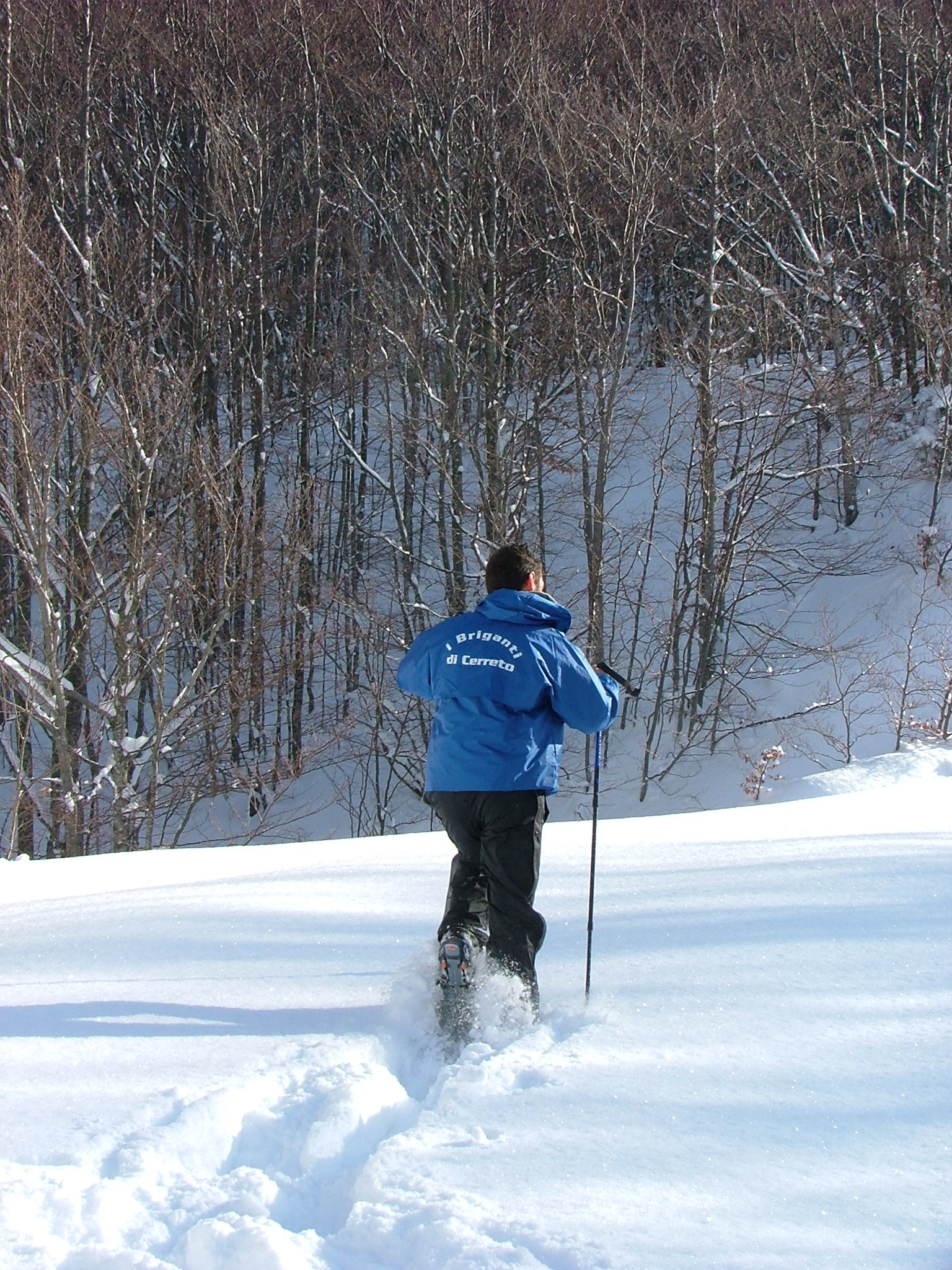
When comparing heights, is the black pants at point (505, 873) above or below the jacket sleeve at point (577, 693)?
below

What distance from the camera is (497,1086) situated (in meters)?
2.74

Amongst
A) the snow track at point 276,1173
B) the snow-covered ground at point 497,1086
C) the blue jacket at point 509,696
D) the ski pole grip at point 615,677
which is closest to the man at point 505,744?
the blue jacket at point 509,696

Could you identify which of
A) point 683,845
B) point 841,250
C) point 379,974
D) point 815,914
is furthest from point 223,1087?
point 841,250

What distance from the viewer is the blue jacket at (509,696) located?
346 cm

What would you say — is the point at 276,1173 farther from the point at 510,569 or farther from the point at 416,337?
the point at 416,337

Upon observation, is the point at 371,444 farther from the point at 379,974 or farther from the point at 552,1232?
the point at 552,1232

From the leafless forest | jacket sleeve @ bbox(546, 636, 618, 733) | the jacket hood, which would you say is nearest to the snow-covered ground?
jacket sleeve @ bbox(546, 636, 618, 733)

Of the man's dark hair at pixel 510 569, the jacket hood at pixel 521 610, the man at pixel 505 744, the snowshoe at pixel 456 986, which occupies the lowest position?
the snowshoe at pixel 456 986

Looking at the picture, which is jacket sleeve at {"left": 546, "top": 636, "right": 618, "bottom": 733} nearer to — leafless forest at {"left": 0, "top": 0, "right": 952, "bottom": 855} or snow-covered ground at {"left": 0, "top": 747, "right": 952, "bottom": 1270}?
snow-covered ground at {"left": 0, "top": 747, "right": 952, "bottom": 1270}

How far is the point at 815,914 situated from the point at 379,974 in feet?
5.65

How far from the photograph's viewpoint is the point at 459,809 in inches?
139

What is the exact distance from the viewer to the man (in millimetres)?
3461

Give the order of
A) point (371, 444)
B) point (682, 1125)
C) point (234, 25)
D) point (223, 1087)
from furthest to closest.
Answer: point (371, 444), point (234, 25), point (223, 1087), point (682, 1125)

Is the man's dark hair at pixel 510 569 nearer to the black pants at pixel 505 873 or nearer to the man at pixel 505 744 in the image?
the man at pixel 505 744
